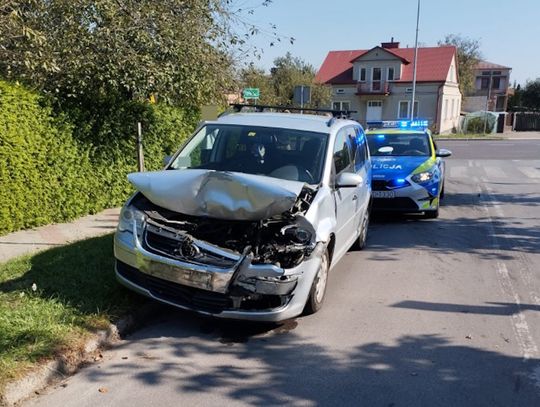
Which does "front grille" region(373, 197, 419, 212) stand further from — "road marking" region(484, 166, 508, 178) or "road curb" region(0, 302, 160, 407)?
"road marking" region(484, 166, 508, 178)

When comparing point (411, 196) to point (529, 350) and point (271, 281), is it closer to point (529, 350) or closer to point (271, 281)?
point (529, 350)

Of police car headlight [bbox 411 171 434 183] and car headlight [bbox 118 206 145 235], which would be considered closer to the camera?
A: car headlight [bbox 118 206 145 235]

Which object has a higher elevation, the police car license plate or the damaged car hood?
the damaged car hood

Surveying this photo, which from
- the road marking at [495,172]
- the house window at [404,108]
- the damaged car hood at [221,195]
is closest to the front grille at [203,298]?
the damaged car hood at [221,195]

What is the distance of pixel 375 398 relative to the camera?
3582 mm

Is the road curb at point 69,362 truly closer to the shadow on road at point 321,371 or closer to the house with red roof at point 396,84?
the shadow on road at point 321,371

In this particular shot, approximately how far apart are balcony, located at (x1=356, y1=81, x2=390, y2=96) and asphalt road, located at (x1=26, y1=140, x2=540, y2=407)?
1761 inches

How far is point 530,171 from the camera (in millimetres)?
18547

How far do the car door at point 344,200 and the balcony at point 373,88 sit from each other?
148 feet

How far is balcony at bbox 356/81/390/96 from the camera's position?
49.8 meters

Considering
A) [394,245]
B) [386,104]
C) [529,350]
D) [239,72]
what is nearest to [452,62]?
[386,104]

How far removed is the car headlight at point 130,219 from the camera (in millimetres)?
4582

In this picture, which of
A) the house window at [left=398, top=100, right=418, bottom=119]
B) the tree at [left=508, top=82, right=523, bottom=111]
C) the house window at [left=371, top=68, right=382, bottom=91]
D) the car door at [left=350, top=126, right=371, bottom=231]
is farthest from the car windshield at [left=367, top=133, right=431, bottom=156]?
the tree at [left=508, top=82, right=523, bottom=111]

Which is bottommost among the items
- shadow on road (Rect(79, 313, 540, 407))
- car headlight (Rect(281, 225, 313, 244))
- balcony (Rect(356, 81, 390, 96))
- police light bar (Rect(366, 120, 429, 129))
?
shadow on road (Rect(79, 313, 540, 407))
